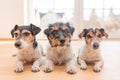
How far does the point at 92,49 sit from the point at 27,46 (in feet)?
1.75

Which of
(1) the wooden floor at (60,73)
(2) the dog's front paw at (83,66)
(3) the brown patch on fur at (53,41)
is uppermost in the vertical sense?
(3) the brown patch on fur at (53,41)

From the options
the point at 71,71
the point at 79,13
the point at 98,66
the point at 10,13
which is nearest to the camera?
the point at 71,71

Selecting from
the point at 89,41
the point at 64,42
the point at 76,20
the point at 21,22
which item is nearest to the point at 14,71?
the point at 64,42

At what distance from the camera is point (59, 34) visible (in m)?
1.80

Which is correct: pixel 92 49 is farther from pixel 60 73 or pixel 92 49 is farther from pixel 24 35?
pixel 24 35

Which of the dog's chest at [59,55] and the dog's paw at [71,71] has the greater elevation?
the dog's chest at [59,55]

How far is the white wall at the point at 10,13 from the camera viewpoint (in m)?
3.36

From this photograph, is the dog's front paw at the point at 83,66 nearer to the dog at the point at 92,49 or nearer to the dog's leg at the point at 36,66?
the dog at the point at 92,49

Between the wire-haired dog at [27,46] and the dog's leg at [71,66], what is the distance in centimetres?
24

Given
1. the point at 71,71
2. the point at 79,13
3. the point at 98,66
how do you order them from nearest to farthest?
the point at 71,71 < the point at 98,66 < the point at 79,13

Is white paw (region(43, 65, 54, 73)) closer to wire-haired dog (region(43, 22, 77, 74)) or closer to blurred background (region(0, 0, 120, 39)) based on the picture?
wire-haired dog (region(43, 22, 77, 74))

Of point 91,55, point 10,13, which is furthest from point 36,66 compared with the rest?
point 10,13

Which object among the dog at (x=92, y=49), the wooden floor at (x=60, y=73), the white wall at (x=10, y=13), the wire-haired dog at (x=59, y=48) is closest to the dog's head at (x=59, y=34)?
the wire-haired dog at (x=59, y=48)

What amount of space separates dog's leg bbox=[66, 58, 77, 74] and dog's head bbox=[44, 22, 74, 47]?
0.16m
